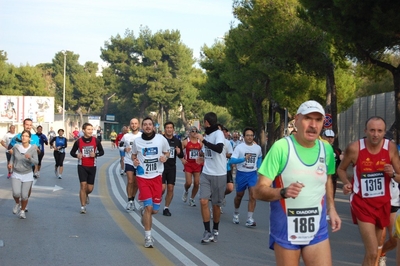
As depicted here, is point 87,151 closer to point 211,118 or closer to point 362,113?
point 211,118

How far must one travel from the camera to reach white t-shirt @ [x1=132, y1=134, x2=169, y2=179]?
10125mm

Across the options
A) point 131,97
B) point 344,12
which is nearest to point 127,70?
point 131,97

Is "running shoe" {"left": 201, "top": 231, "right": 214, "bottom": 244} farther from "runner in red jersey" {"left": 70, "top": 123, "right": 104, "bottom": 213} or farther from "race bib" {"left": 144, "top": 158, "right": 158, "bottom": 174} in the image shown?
"runner in red jersey" {"left": 70, "top": 123, "right": 104, "bottom": 213}

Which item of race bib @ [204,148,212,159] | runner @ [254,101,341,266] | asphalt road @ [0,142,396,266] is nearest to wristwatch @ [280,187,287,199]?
runner @ [254,101,341,266]

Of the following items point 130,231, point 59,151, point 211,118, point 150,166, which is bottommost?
point 130,231

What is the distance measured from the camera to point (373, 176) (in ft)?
23.6

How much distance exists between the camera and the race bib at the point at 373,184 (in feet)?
23.5

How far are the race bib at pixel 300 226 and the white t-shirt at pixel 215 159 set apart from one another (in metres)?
5.04

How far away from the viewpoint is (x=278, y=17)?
26.2 m

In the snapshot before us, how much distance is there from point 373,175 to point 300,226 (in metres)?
2.41

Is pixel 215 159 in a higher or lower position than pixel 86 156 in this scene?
higher

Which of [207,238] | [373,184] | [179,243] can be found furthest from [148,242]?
[373,184]

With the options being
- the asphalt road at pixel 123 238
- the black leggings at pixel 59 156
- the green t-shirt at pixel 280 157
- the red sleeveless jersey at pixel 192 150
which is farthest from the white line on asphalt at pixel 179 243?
the black leggings at pixel 59 156

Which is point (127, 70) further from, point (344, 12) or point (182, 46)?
point (344, 12)
